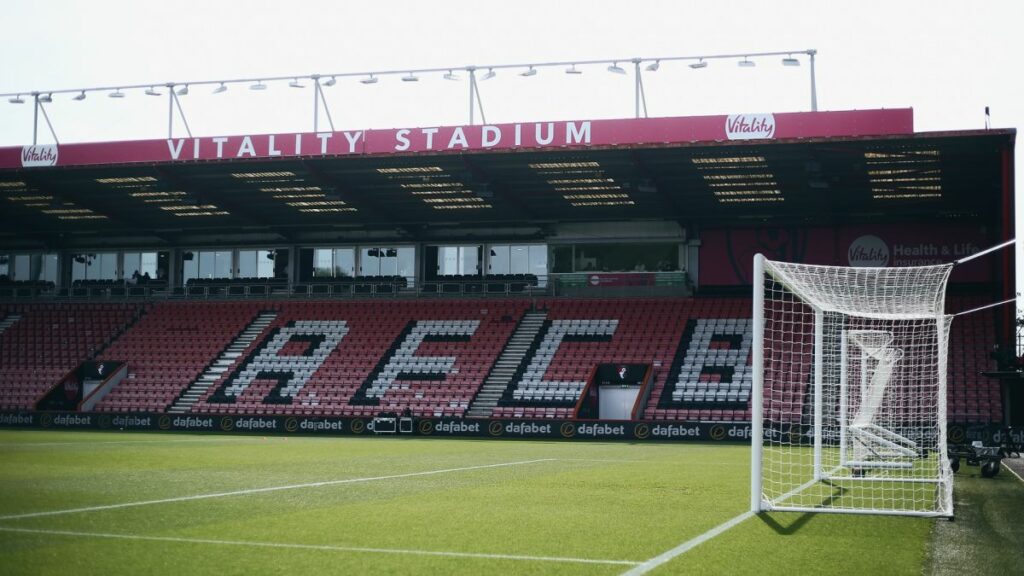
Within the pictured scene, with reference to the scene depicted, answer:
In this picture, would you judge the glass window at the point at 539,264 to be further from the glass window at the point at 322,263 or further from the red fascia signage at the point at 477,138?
the red fascia signage at the point at 477,138

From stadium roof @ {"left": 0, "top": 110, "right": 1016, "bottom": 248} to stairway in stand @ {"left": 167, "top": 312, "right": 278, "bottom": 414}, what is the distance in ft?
14.0

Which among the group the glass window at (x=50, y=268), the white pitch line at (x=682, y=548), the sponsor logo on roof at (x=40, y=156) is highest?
the sponsor logo on roof at (x=40, y=156)

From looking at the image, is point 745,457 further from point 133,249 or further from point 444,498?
point 133,249

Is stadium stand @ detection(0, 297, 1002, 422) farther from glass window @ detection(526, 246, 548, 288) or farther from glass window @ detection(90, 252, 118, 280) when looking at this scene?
glass window @ detection(90, 252, 118, 280)

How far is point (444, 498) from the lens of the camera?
11953mm

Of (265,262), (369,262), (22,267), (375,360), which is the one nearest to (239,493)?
(375,360)

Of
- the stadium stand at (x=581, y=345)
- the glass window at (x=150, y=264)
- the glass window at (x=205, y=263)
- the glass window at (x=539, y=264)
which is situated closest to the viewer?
the stadium stand at (x=581, y=345)

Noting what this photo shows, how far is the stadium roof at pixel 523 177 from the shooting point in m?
31.4

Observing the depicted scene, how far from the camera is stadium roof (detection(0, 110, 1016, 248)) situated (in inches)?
1236

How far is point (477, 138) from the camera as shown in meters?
33.6

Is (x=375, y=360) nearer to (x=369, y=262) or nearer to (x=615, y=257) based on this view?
(x=369, y=262)

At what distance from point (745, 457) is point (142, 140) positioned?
24895 millimetres

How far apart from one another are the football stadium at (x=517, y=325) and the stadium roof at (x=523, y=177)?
13cm

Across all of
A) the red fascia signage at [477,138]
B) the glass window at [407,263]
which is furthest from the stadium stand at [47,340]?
the glass window at [407,263]
